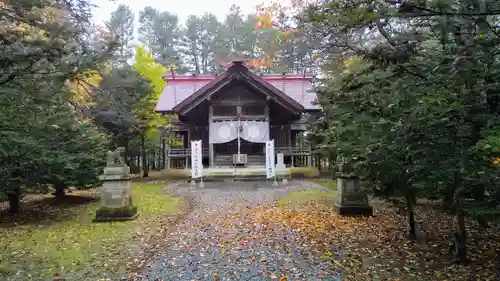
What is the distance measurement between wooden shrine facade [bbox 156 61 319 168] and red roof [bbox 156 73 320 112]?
63 mm

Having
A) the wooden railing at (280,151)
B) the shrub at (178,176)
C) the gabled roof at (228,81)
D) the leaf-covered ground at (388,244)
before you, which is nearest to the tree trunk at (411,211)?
the leaf-covered ground at (388,244)

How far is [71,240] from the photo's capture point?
7.09m

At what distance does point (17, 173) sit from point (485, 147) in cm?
1014

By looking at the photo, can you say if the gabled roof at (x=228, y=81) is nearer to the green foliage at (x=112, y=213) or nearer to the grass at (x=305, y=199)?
the grass at (x=305, y=199)

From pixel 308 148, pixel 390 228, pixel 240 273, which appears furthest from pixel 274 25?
pixel 308 148

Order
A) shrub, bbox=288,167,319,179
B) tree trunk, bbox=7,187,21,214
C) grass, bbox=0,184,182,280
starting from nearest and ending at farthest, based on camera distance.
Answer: grass, bbox=0,184,182,280 → tree trunk, bbox=7,187,21,214 → shrub, bbox=288,167,319,179

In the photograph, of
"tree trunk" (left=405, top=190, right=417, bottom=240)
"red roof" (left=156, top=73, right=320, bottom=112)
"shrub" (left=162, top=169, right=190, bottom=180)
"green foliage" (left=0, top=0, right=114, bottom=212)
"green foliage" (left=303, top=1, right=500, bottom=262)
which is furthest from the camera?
"red roof" (left=156, top=73, right=320, bottom=112)

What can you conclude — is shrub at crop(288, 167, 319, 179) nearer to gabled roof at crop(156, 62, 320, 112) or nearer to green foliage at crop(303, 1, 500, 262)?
gabled roof at crop(156, 62, 320, 112)

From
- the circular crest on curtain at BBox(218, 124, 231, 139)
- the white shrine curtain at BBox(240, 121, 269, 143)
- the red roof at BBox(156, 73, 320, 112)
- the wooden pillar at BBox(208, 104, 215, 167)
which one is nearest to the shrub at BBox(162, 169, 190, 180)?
the wooden pillar at BBox(208, 104, 215, 167)

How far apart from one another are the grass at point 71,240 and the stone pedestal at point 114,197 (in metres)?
0.34

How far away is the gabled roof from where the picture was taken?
19.2 metres

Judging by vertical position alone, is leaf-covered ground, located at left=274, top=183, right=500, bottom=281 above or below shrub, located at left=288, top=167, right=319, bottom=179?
below

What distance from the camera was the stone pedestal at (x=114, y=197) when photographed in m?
8.90

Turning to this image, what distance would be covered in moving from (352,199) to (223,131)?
11.6m
